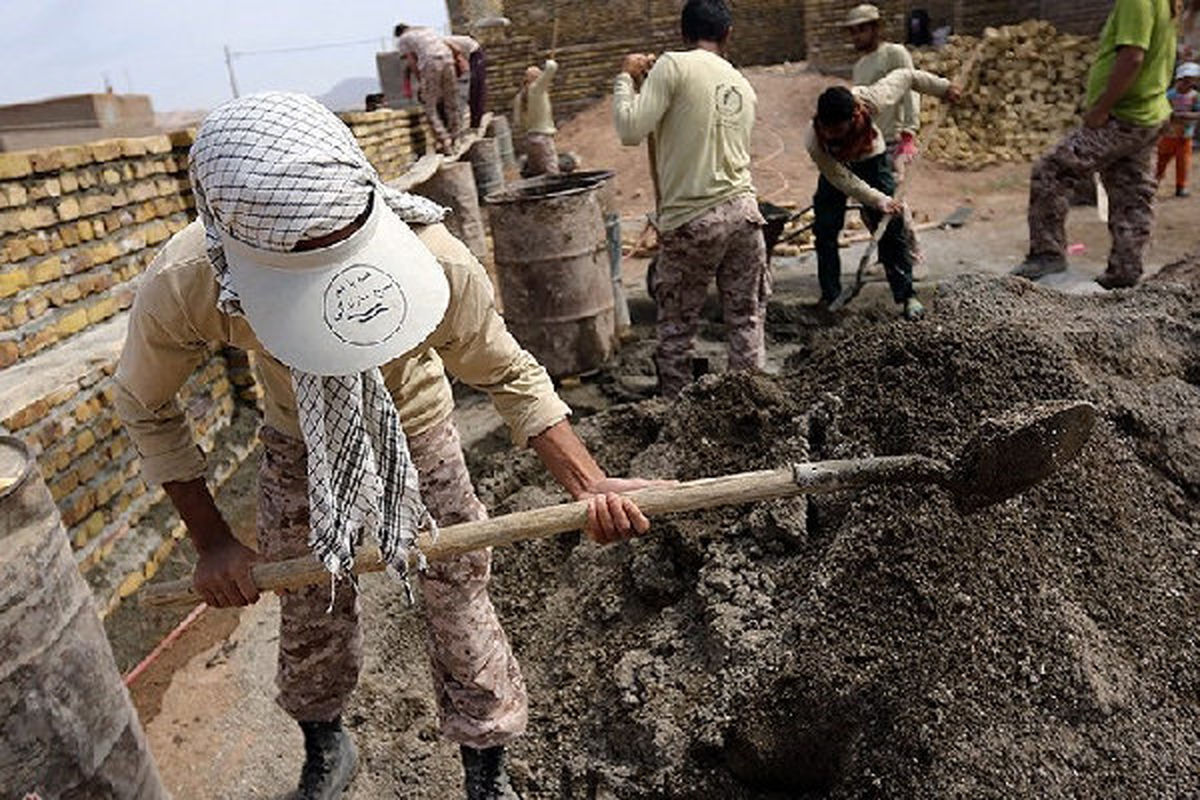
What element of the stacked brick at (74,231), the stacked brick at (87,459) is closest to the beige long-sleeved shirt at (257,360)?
the stacked brick at (87,459)

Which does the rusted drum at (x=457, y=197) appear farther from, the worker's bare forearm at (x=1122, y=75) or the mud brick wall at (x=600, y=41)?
the mud brick wall at (x=600, y=41)

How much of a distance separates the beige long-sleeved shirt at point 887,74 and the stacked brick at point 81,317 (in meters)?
5.00

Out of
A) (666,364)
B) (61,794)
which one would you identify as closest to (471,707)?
(61,794)

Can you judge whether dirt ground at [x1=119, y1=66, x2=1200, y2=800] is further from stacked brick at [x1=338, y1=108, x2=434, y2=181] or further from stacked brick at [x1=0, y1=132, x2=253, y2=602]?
stacked brick at [x1=338, y1=108, x2=434, y2=181]

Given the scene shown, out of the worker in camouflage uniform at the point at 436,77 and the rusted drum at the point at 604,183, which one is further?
the worker in camouflage uniform at the point at 436,77

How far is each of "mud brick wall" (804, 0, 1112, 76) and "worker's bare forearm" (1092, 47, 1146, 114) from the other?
29.6 ft

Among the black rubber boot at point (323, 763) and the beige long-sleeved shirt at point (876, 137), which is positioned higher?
the beige long-sleeved shirt at point (876, 137)

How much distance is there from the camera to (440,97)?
945 centimetres

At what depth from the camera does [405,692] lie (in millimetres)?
2979

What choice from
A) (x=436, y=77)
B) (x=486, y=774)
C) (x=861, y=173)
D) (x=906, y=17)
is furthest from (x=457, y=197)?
(x=906, y=17)

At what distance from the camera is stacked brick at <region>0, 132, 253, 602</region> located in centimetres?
305

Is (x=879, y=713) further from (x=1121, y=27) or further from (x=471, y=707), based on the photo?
(x=1121, y=27)

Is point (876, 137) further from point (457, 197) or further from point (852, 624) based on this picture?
point (852, 624)

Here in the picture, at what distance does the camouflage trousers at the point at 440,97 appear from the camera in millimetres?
9156
